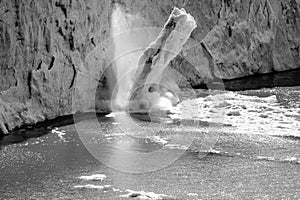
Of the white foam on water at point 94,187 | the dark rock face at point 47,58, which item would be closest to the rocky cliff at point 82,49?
the dark rock face at point 47,58

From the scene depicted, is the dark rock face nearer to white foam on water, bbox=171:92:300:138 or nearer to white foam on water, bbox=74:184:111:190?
white foam on water, bbox=171:92:300:138

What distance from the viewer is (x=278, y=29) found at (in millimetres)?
18969

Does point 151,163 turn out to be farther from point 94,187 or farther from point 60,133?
point 60,133

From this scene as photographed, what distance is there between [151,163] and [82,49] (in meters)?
4.59

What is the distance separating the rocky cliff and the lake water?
654mm

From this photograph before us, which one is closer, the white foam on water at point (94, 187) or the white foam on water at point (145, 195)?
the white foam on water at point (145, 195)

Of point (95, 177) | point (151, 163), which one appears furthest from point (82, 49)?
point (95, 177)

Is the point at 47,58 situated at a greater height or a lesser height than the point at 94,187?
greater

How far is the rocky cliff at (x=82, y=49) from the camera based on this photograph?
33.0 feet

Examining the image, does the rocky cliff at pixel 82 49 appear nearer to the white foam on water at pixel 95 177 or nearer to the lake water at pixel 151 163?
the lake water at pixel 151 163

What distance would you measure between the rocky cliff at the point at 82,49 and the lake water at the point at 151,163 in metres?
0.65

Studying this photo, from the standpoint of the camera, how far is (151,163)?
25.7 ft

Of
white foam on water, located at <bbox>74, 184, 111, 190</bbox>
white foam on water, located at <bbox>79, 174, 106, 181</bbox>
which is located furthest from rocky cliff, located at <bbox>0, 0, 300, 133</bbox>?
white foam on water, located at <bbox>74, 184, 111, 190</bbox>

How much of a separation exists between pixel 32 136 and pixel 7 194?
276 cm
